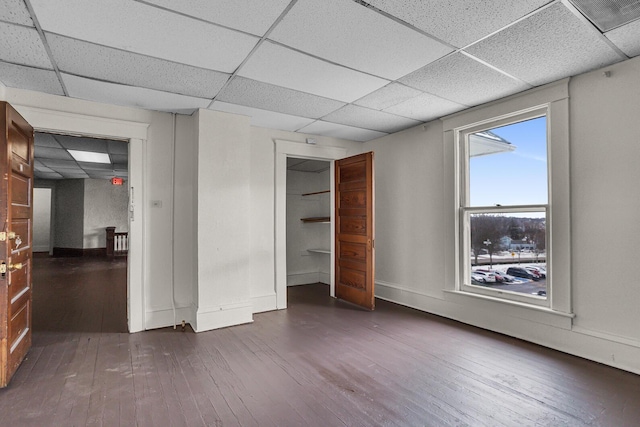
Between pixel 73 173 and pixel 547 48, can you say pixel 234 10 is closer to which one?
pixel 547 48

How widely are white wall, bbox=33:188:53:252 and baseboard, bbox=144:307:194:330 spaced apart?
10194 mm

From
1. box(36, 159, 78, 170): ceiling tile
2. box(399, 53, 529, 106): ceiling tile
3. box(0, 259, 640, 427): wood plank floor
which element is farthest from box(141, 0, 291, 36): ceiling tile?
box(36, 159, 78, 170): ceiling tile

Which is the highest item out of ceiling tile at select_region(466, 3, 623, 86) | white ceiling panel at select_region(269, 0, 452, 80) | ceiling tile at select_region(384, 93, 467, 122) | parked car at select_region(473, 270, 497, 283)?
ceiling tile at select_region(466, 3, 623, 86)

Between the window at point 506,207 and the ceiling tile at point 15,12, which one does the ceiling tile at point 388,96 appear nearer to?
the window at point 506,207

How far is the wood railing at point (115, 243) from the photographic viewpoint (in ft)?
34.8

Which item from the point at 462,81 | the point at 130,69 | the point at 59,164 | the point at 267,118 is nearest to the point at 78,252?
the point at 59,164

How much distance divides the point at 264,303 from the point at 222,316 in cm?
74

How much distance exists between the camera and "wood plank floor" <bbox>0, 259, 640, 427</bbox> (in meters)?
2.12

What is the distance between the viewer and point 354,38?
2352 millimetres

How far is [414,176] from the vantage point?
4.64 meters

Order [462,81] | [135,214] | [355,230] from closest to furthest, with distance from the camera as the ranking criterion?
[462,81]
[135,214]
[355,230]

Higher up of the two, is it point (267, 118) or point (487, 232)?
point (267, 118)

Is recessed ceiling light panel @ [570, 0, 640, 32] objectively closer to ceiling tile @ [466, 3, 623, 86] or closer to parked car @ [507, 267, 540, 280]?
ceiling tile @ [466, 3, 623, 86]

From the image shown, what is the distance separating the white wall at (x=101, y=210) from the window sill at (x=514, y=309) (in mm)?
10913
